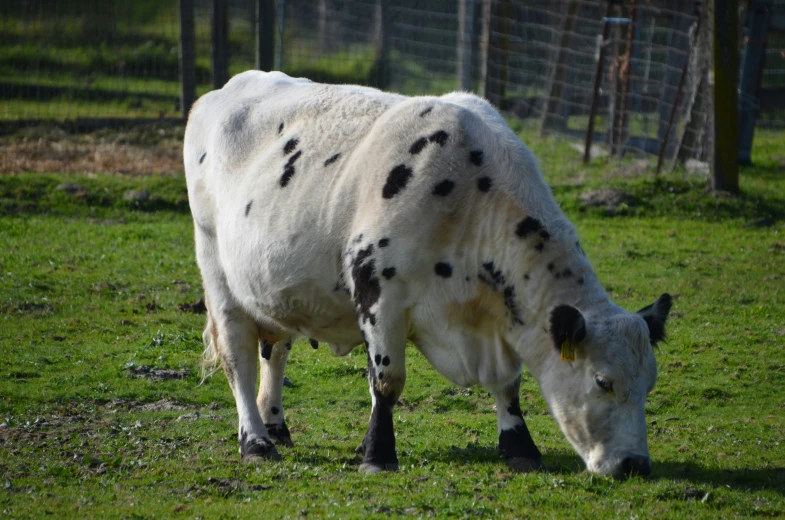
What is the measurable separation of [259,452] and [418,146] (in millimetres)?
2412

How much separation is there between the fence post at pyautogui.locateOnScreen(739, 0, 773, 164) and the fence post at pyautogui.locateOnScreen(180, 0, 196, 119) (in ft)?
29.9

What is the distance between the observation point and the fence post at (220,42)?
1719 cm

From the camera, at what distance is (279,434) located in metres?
7.85

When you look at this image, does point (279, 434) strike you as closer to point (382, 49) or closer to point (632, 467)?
point (632, 467)

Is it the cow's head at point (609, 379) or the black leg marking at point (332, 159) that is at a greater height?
the black leg marking at point (332, 159)

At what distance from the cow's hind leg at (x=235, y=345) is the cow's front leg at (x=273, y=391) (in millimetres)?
191

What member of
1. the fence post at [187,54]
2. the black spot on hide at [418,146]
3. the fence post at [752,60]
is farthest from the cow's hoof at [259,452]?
the fence post at [752,60]

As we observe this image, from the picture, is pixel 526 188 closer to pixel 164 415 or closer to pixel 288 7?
pixel 164 415

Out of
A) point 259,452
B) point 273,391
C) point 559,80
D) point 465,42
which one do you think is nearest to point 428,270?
point 259,452

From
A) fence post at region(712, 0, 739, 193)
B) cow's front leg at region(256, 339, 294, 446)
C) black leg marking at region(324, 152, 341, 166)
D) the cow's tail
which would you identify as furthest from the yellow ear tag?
fence post at region(712, 0, 739, 193)

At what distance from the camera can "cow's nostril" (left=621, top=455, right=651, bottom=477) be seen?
6.11m

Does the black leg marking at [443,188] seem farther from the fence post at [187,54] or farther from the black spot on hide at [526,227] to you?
the fence post at [187,54]

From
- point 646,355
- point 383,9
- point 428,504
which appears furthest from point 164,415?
point 383,9

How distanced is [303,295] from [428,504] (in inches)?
79.0
